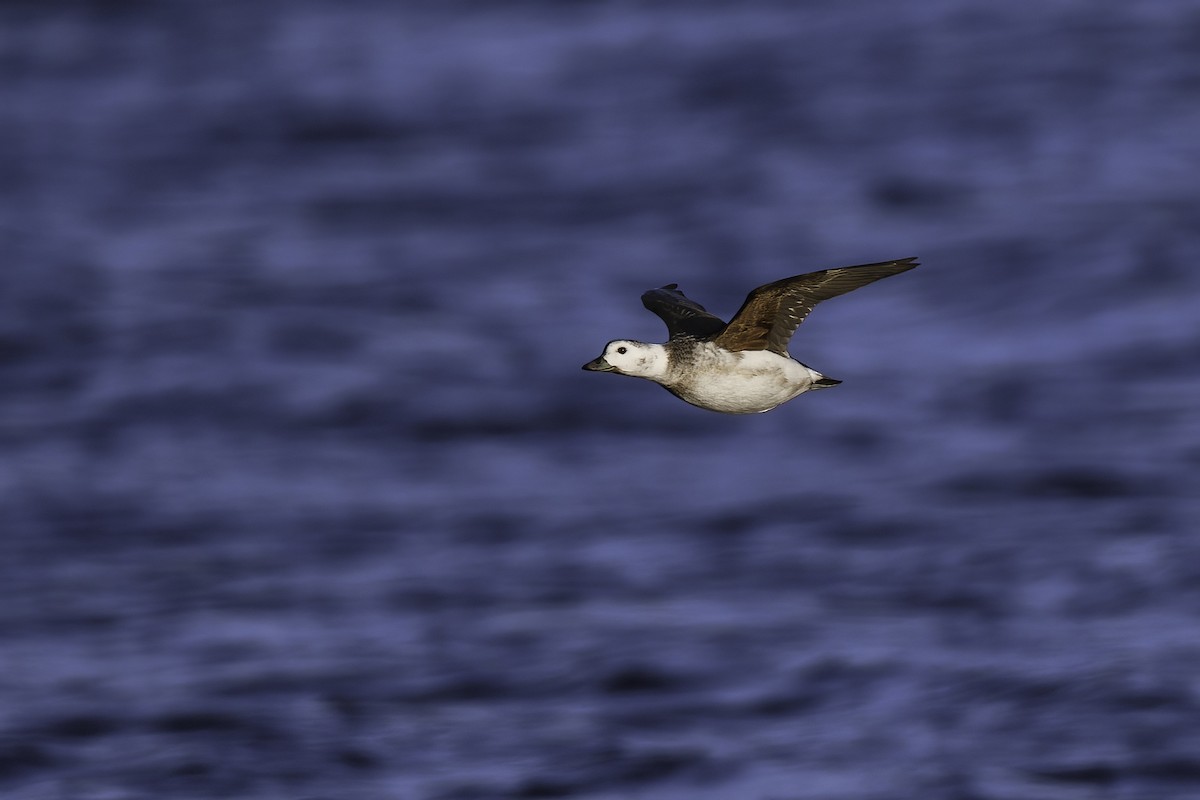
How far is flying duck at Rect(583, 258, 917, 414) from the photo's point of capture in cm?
848

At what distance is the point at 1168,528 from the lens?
39406 millimetres

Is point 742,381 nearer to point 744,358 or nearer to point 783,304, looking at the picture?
point 744,358

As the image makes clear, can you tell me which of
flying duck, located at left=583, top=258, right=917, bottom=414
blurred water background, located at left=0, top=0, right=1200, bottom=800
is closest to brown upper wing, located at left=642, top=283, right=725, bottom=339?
flying duck, located at left=583, top=258, right=917, bottom=414

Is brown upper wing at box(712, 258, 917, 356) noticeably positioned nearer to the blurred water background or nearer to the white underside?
the white underside

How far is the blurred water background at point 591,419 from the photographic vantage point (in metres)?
31.5

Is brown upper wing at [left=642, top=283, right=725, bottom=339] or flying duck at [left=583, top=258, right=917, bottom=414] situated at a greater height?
brown upper wing at [left=642, top=283, right=725, bottom=339]

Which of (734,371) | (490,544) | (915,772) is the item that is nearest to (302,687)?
(490,544)

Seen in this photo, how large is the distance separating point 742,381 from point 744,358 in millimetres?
218

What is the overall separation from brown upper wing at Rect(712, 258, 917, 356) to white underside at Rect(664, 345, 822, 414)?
0.06 m

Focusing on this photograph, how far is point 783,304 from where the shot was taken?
8.66 m

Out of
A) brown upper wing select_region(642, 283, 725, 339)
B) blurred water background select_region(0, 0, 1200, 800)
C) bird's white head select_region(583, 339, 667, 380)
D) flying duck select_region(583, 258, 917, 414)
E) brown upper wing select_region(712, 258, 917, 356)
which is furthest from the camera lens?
blurred water background select_region(0, 0, 1200, 800)

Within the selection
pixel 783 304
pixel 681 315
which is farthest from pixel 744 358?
pixel 681 315

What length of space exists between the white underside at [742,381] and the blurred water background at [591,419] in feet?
66.4

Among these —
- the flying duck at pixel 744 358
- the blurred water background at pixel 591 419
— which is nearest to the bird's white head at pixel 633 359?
the flying duck at pixel 744 358
